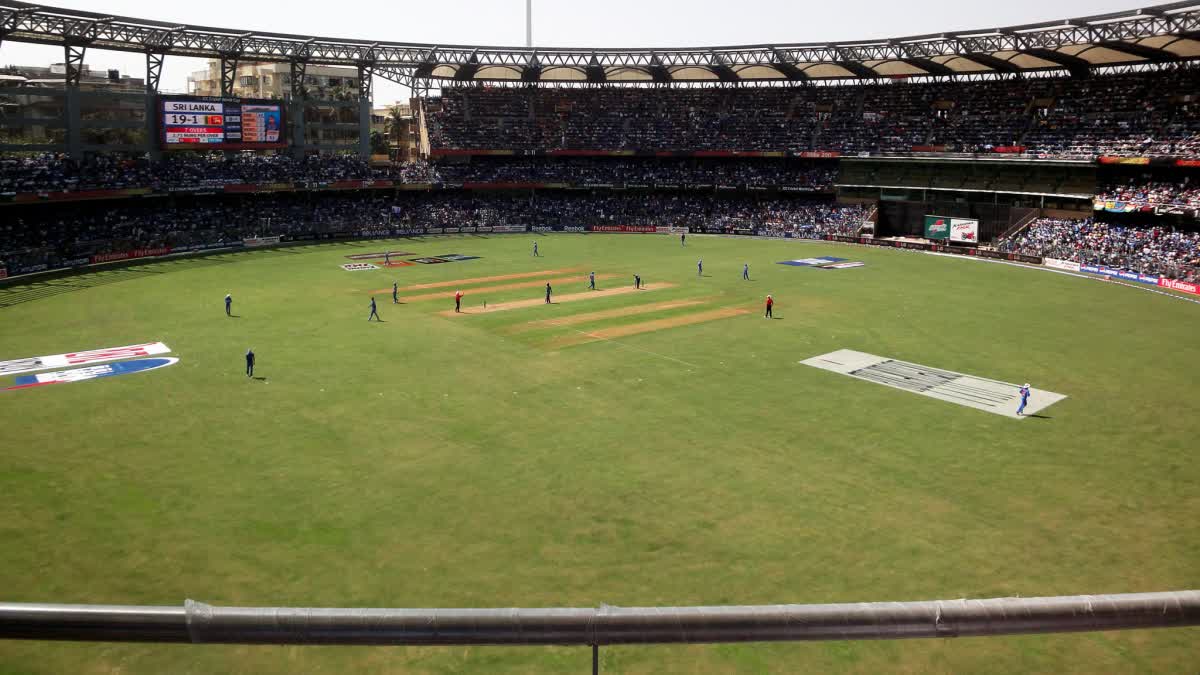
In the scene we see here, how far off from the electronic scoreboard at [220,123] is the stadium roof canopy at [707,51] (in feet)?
15.7

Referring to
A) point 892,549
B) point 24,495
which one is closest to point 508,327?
point 24,495

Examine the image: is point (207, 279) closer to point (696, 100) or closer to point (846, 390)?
point (846, 390)

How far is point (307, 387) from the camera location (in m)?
29.8

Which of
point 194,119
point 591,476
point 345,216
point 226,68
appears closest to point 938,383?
point 591,476

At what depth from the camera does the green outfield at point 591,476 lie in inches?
625

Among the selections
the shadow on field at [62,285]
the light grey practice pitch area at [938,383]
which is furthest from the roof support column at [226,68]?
the light grey practice pitch area at [938,383]

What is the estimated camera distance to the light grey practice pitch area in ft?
93.9

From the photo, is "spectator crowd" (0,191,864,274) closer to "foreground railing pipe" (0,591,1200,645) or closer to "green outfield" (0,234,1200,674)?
"green outfield" (0,234,1200,674)

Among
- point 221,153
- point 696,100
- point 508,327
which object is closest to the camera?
point 508,327

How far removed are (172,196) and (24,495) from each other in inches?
2337

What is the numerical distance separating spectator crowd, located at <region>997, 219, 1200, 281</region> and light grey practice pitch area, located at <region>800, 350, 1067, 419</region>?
3188 cm

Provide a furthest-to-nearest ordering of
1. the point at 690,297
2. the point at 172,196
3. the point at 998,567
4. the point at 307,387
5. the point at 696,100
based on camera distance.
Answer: the point at 696,100 < the point at 172,196 < the point at 690,297 < the point at 307,387 < the point at 998,567

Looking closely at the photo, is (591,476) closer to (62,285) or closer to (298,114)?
(62,285)

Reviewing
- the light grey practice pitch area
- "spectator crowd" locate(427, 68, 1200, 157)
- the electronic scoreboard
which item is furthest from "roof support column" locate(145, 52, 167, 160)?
the light grey practice pitch area
